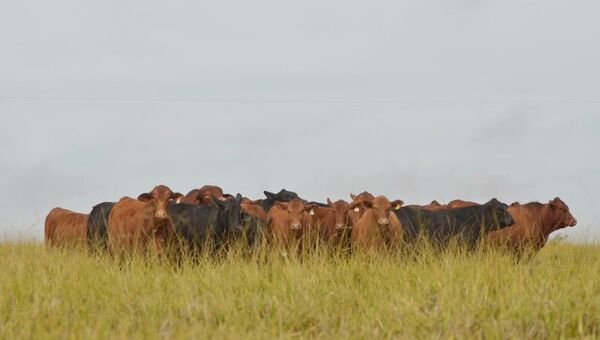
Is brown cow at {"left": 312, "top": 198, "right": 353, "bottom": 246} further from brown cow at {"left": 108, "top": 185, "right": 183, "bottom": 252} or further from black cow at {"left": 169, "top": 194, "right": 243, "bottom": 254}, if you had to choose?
brown cow at {"left": 108, "top": 185, "right": 183, "bottom": 252}

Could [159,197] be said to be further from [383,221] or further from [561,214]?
[561,214]

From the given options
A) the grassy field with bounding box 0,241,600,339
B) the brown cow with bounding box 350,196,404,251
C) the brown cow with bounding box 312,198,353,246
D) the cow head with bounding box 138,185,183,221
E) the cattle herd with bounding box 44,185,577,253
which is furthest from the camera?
the brown cow with bounding box 312,198,353,246

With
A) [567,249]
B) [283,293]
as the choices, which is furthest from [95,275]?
[567,249]

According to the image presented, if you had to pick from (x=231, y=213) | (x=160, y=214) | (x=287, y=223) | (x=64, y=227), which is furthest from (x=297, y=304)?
(x=64, y=227)

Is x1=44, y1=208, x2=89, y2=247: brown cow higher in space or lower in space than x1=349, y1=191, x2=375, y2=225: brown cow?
lower

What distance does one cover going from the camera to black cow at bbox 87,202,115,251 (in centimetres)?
1609

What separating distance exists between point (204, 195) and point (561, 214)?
24.8ft

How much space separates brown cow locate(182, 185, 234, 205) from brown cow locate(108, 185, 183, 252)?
1522mm

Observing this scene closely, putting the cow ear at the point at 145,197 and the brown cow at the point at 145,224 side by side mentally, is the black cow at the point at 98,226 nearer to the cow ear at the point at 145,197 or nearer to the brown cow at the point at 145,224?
the brown cow at the point at 145,224

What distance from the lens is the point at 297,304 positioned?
838cm

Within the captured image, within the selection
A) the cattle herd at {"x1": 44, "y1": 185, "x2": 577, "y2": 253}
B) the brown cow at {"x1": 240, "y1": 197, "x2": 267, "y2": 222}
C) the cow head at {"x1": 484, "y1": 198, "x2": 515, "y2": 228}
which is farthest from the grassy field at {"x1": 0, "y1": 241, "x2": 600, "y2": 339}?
the cow head at {"x1": 484, "y1": 198, "x2": 515, "y2": 228}

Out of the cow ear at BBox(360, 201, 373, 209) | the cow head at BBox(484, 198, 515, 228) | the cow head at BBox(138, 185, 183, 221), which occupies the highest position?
the cow head at BBox(138, 185, 183, 221)

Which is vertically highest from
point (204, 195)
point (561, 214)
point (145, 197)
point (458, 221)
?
point (145, 197)

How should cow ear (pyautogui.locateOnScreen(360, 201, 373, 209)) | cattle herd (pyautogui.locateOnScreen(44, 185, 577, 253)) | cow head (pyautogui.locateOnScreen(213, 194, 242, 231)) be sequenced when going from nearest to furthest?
cow head (pyautogui.locateOnScreen(213, 194, 242, 231)) → cattle herd (pyautogui.locateOnScreen(44, 185, 577, 253)) → cow ear (pyautogui.locateOnScreen(360, 201, 373, 209))
